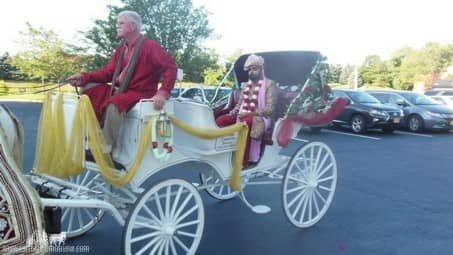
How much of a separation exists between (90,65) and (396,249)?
2222 centimetres

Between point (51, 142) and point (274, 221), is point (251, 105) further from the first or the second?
point (51, 142)

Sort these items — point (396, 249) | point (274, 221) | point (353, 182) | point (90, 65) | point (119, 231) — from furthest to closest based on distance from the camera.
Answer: point (90, 65) < point (353, 182) < point (274, 221) < point (119, 231) < point (396, 249)

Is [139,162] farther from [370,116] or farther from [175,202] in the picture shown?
[370,116]

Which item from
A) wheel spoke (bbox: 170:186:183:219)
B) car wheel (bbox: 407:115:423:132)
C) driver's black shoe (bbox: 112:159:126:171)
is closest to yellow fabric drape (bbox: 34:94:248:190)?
driver's black shoe (bbox: 112:159:126:171)

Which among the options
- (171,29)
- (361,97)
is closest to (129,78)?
(361,97)

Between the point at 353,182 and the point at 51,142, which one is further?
the point at 353,182

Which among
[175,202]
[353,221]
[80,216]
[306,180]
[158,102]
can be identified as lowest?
[353,221]

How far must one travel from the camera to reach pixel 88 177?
15.8 ft

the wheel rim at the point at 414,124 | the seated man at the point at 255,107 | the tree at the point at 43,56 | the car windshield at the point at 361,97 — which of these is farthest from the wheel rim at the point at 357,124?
the tree at the point at 43,56

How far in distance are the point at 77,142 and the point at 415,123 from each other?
1440 centimetres

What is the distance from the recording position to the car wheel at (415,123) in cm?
1529

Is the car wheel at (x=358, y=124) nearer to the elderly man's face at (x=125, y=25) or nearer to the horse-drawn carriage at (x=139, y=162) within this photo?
the horse-drawn carriage at (x=139, y=162)

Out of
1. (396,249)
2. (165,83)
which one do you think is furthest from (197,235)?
(396,249)

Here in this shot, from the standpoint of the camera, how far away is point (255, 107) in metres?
4.82
